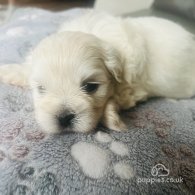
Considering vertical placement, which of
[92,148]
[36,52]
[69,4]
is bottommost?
[69,4]

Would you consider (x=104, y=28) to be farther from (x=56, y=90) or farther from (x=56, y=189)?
(x=56, y=189)

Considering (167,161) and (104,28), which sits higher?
(104,28)

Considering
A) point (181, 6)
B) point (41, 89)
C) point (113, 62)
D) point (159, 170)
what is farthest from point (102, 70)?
point (181, 6)

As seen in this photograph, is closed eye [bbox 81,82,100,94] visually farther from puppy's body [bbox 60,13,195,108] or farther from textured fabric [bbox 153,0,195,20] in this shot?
textured fabric [bbox 153,0,195,20]

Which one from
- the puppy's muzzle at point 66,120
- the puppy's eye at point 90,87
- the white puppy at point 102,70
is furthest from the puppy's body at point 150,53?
the puppy's muzzle at point 66,120

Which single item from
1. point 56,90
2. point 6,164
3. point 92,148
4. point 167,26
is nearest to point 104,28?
point 167,26

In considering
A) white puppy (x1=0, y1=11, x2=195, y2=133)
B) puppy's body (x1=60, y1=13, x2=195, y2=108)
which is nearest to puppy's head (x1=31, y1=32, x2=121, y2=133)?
white puppy (x1=0, y1=11, x2=195, y2=133)

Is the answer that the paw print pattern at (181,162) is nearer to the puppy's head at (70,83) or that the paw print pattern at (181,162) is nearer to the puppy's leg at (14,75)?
the puppy's head at (70,83)
